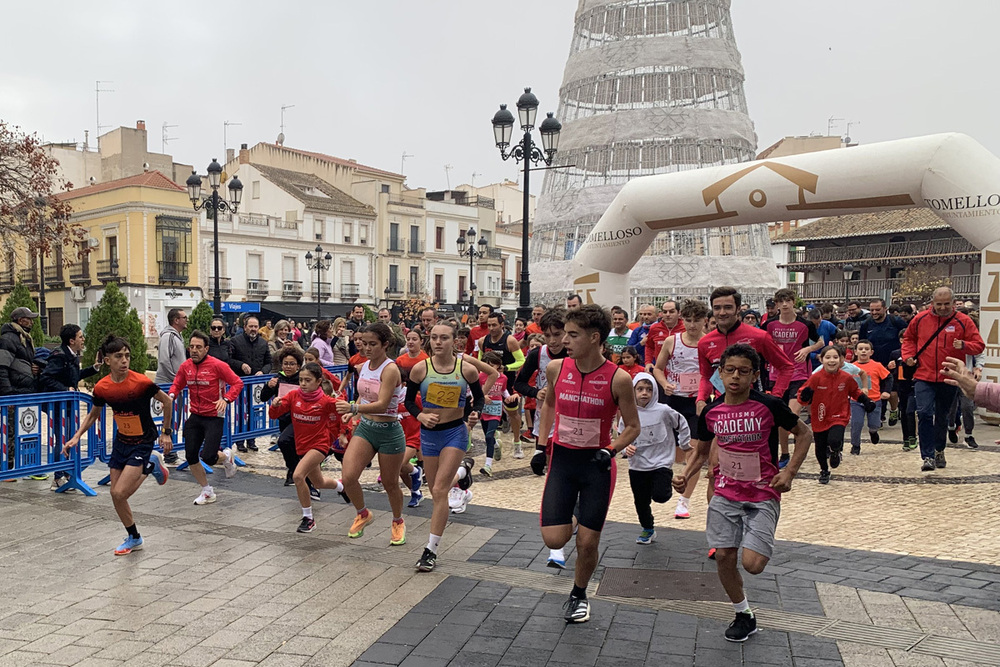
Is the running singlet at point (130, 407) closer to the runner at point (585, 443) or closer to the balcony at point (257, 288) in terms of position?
the runner at point (585, 443)

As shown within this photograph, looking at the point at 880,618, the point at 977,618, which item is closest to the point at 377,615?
the point at 880,618

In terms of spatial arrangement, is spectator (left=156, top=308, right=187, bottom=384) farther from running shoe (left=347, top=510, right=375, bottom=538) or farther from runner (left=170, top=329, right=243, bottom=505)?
running shoe (left=347, top=510, right=375, bottom=538)

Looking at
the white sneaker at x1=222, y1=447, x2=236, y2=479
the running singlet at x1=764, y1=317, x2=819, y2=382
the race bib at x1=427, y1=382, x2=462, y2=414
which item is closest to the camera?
the race bib at x1=427, y1=382, x2=462, y2=414

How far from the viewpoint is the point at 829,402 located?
887cm

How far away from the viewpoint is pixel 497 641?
463cm

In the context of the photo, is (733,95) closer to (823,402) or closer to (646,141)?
(646,141)

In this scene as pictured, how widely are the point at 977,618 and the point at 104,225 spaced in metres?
43.8

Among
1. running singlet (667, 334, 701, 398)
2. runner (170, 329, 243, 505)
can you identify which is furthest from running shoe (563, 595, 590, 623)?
runner (170, 329, 243, 505)

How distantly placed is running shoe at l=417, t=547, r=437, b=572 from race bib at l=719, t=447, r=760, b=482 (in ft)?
7.45

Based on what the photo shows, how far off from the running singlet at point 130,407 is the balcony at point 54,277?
41.0 metres

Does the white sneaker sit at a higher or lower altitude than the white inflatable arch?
lower

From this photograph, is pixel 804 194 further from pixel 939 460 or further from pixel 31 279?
pixel 31 279

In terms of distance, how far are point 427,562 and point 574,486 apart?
1.45 m

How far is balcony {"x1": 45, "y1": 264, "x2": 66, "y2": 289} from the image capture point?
141 feet
